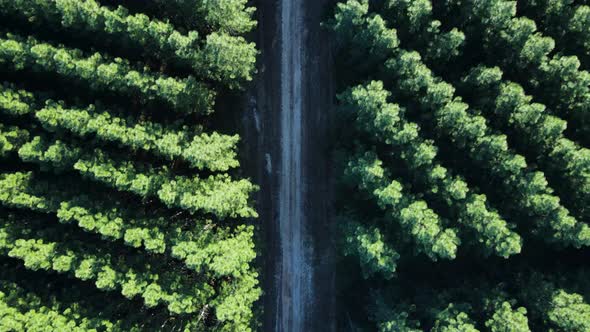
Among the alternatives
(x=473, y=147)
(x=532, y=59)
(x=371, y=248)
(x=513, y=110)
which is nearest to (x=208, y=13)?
(x=371, y=248)

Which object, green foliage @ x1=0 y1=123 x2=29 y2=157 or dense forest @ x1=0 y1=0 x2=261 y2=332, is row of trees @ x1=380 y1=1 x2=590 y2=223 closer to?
dense forest @ x1=0 y1=0 x2=261 y2=332

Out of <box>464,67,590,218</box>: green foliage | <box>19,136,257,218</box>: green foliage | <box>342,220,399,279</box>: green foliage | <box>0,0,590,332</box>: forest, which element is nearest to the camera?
<box>19,136,257,218</box>: green foliage

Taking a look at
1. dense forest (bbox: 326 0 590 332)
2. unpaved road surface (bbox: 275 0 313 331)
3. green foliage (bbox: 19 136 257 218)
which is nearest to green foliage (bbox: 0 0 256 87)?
unpaved road surface (bbox: 275 0 313 331)

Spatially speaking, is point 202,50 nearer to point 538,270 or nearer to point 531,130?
point 531,130

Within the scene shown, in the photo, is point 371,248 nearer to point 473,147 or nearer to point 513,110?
point 473,147

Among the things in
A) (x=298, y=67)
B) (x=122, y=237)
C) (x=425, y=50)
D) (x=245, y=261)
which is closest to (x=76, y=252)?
(x=122, y=237)

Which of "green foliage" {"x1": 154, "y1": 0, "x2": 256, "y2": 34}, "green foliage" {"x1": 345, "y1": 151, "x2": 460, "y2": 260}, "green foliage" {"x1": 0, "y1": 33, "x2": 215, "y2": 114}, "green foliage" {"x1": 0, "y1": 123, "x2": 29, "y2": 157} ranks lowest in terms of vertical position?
"green foliage" {"x1": 345, "y1": 151, "x2": 460, "y2": 260}

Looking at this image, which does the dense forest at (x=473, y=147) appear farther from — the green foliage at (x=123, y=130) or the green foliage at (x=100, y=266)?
the green foliage at (x=100, y=266)
